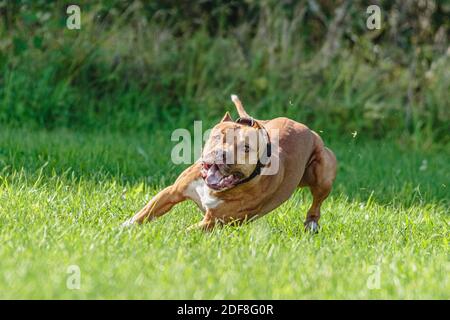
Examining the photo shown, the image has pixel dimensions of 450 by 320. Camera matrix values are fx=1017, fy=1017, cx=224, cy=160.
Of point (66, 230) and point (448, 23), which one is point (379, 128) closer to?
point (448, 23)

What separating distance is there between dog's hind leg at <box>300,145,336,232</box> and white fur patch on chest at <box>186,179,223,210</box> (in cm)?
79

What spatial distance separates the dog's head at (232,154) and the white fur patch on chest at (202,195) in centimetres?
14

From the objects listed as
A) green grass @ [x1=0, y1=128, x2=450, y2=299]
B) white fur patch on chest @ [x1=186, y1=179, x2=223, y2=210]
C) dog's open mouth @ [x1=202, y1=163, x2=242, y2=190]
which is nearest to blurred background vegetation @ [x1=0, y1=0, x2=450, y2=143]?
green grass @ [x1=0, y1=128, x2=450, y2=299]

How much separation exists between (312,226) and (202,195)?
85 centimetres

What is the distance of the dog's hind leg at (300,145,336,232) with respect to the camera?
573 centimetres

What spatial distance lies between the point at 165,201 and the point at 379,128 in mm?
5004

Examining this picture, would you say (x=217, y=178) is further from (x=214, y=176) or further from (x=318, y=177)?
(x=318, y=177)

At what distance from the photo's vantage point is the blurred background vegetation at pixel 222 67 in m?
Result: 9.52

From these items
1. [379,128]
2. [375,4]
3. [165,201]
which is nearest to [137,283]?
[165,201]

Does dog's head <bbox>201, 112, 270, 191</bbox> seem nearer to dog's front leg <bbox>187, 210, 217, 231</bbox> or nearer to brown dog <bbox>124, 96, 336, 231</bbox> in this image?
brown dog <bbox>124, 96, 336, 231</bbox>

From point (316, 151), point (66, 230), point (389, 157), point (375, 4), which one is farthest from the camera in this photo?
point (375, 4)

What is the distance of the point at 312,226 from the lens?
18.7 feet

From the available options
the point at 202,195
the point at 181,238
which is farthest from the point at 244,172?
the point at 181,238

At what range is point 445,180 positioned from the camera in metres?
7.89
